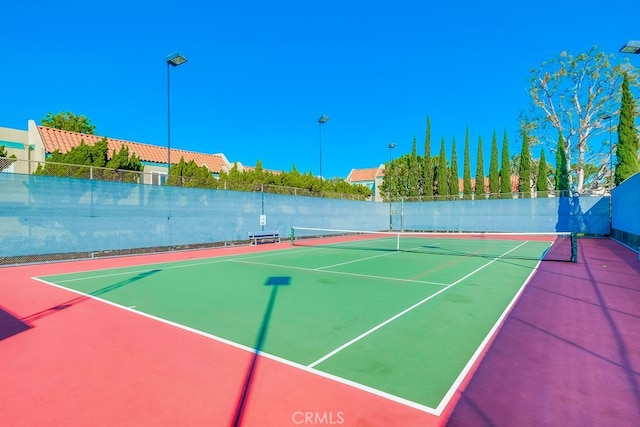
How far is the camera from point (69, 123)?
113 ft

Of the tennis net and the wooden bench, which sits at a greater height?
the wooden bench

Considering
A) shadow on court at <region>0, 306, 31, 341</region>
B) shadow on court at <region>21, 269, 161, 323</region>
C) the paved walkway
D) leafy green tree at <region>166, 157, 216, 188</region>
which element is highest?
leafy green tree at <region>166, 157, 216, 188</region>

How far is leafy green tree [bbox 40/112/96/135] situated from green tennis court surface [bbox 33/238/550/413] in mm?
30990

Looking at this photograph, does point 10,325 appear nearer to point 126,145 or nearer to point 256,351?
point 256,351

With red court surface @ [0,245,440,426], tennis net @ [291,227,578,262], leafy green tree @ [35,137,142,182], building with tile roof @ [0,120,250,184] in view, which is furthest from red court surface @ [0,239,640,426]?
building with tile roof @ [0,120,250,184]

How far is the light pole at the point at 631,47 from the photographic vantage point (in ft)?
44.3

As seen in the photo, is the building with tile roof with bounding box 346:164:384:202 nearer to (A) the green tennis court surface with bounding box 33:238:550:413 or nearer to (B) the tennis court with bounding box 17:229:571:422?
(A) the green tennis court surface with bounding box 33:238:550:413

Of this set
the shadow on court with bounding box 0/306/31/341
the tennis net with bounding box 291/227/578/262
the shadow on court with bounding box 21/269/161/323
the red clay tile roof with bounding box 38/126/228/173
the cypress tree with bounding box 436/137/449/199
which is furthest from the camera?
the cypress tree with bounding box 436/137/449/199

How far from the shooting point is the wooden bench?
1972 centimetres

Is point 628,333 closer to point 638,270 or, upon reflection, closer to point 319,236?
point 638,270

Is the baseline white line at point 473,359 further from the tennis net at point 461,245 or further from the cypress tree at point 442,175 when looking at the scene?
the cypress tree at point 442,175

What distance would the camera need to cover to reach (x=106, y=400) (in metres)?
3.26

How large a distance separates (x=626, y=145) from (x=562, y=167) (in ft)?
32.4

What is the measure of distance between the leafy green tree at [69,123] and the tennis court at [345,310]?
30838mm
